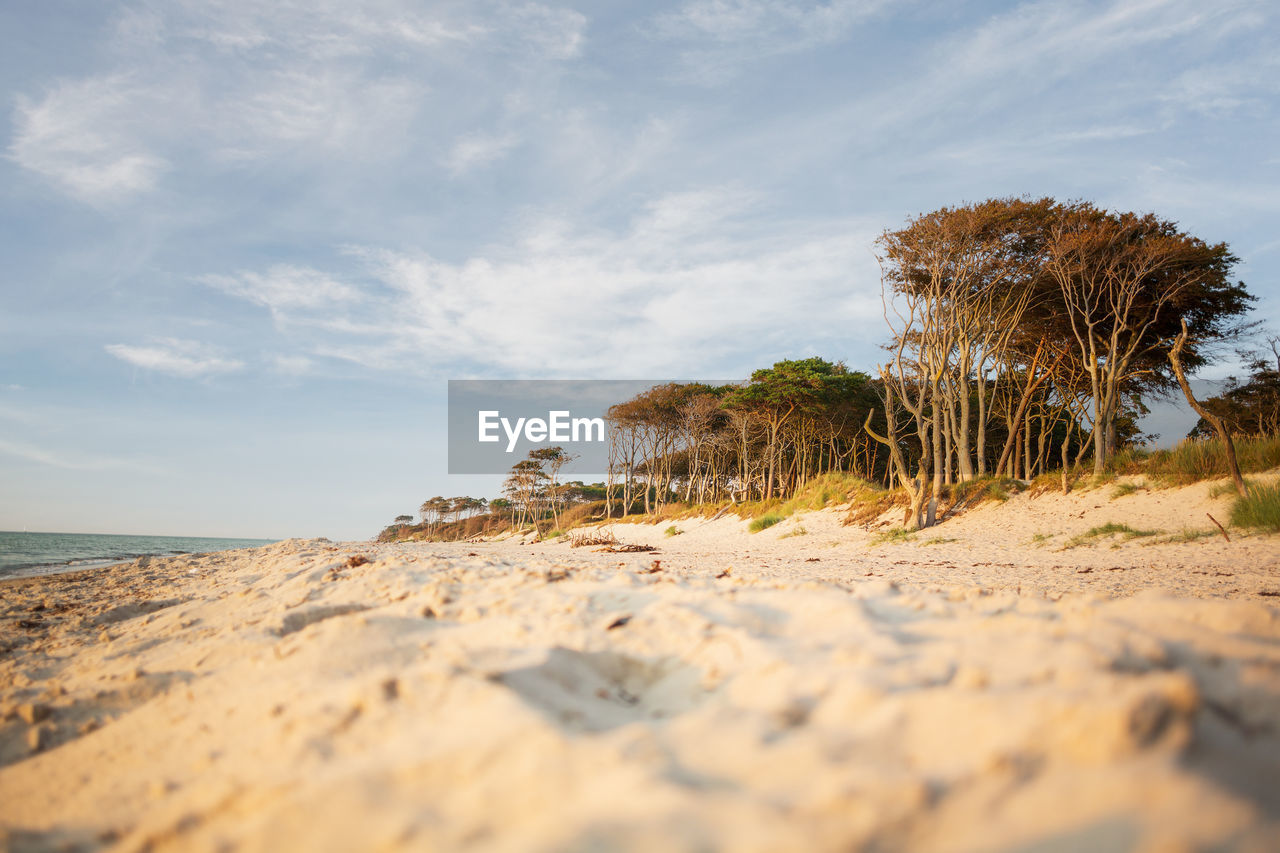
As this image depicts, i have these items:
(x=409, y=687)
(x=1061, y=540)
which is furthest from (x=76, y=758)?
(x=1061, y=540)

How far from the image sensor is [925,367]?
54.2 ft

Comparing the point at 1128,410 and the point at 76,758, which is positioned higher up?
the point at 1128,410

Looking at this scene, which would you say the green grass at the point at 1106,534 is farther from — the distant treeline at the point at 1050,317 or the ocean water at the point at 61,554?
the ocean water at the point at 61,554

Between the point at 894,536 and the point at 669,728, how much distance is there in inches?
432

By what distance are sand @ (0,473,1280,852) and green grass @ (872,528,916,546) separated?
896 centimetres

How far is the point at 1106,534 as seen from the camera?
27.7ft

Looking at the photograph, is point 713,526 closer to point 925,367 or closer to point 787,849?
point 925,367

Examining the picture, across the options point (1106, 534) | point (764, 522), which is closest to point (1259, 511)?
point (1106, 534)

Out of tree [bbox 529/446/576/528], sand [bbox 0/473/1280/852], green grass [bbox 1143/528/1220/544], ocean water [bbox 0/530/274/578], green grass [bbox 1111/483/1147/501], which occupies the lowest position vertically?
ocean water [bbox 0/530/274/578]

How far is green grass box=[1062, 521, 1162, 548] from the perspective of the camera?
8.05 metres

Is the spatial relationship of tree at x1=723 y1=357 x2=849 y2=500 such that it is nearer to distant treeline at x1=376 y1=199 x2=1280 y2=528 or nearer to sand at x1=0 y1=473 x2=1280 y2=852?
distant treeline at x1=376 y1=199 x2=1280 y2=528

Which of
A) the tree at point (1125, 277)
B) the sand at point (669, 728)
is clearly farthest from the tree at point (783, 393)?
the sand at point (669, 728)

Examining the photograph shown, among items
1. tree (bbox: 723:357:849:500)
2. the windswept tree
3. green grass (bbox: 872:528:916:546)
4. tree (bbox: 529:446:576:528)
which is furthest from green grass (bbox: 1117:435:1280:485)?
tree (bbox: 529:446:576:528)

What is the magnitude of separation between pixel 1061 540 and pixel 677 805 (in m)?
10.2
